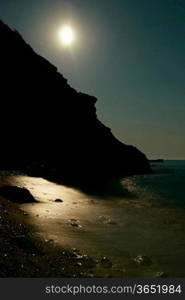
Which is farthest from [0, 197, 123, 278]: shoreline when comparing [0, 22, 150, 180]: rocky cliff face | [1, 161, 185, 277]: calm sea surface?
[0, 22, 150, 180]: rocky cliff face

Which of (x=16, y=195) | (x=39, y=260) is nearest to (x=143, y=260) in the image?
(x=39, y=260)

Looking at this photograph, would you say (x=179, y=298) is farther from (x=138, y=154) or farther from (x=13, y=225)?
(x=138, y=154)

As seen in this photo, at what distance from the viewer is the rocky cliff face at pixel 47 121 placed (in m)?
107

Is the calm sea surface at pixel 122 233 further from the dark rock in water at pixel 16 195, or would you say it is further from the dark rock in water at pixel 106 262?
the dark rock in water at pixel 16 195

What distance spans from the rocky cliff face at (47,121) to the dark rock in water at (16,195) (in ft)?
179

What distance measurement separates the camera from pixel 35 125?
11662cm

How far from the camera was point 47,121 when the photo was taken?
401ft

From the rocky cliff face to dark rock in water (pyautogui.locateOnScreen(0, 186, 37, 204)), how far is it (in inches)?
2152

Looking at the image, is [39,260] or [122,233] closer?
[39,260]

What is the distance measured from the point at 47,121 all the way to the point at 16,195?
86.1 meters

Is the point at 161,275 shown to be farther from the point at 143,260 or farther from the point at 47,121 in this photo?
the point at 47,121

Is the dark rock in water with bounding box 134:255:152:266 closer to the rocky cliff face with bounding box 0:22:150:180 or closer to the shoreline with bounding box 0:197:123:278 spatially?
the shoreline with bounding box 0:197:123:278

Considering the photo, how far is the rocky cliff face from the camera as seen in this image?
107 metres

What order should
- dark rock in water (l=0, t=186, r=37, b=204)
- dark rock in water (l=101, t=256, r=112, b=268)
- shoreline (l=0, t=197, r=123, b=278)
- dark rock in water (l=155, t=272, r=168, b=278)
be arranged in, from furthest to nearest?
dark rock in water (l=0, t=186, r=37, b=204) < dark rock in water (l=101, t=256, r=112, b=268) < dark rock in water (l=155, t=272, r=168, b=278) < shoreline (l=0, t=197, r=123, b=278)
